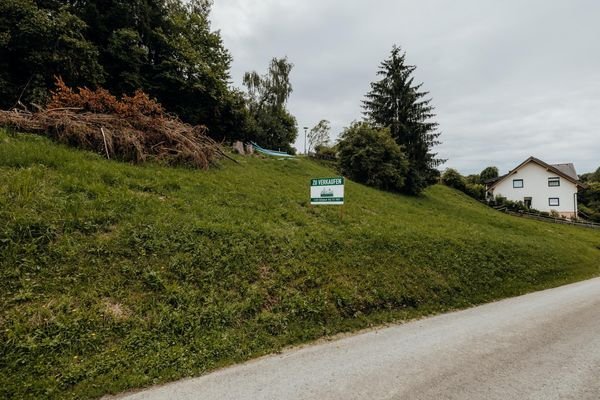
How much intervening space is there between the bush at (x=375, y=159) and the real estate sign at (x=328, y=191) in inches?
470

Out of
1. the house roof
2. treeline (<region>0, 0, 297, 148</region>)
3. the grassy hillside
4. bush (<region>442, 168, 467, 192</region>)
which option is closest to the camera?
the grassy hillside

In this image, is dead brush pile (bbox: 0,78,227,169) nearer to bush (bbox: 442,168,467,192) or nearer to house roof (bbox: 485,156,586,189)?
bush (bbox: 442,168,467,192)

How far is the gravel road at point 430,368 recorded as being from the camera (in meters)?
3.21

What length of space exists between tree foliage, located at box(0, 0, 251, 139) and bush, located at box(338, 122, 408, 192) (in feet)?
24.6

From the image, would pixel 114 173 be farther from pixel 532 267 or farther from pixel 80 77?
pixel 532 267

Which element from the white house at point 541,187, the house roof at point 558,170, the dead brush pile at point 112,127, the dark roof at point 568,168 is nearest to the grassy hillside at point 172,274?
the dead brush pile at point 112,127

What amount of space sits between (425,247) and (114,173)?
8573 mm

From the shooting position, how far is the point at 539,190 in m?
35.1

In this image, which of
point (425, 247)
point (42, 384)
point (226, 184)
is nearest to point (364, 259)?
point (425, 247)

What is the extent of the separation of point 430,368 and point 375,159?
16730mm

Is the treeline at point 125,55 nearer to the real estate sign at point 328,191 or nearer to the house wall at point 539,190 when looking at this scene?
the real estate sign at point 328,191

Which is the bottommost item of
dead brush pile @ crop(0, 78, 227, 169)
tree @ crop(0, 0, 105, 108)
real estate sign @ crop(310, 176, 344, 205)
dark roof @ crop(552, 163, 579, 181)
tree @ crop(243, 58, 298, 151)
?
real estate sign @ crop(310, 176, 344, 205)

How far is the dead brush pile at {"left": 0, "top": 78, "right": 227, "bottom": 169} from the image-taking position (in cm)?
802

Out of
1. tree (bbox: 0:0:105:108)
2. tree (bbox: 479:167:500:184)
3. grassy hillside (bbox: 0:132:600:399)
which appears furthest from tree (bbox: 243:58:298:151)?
tree (bbox: 479:167:500:184)
